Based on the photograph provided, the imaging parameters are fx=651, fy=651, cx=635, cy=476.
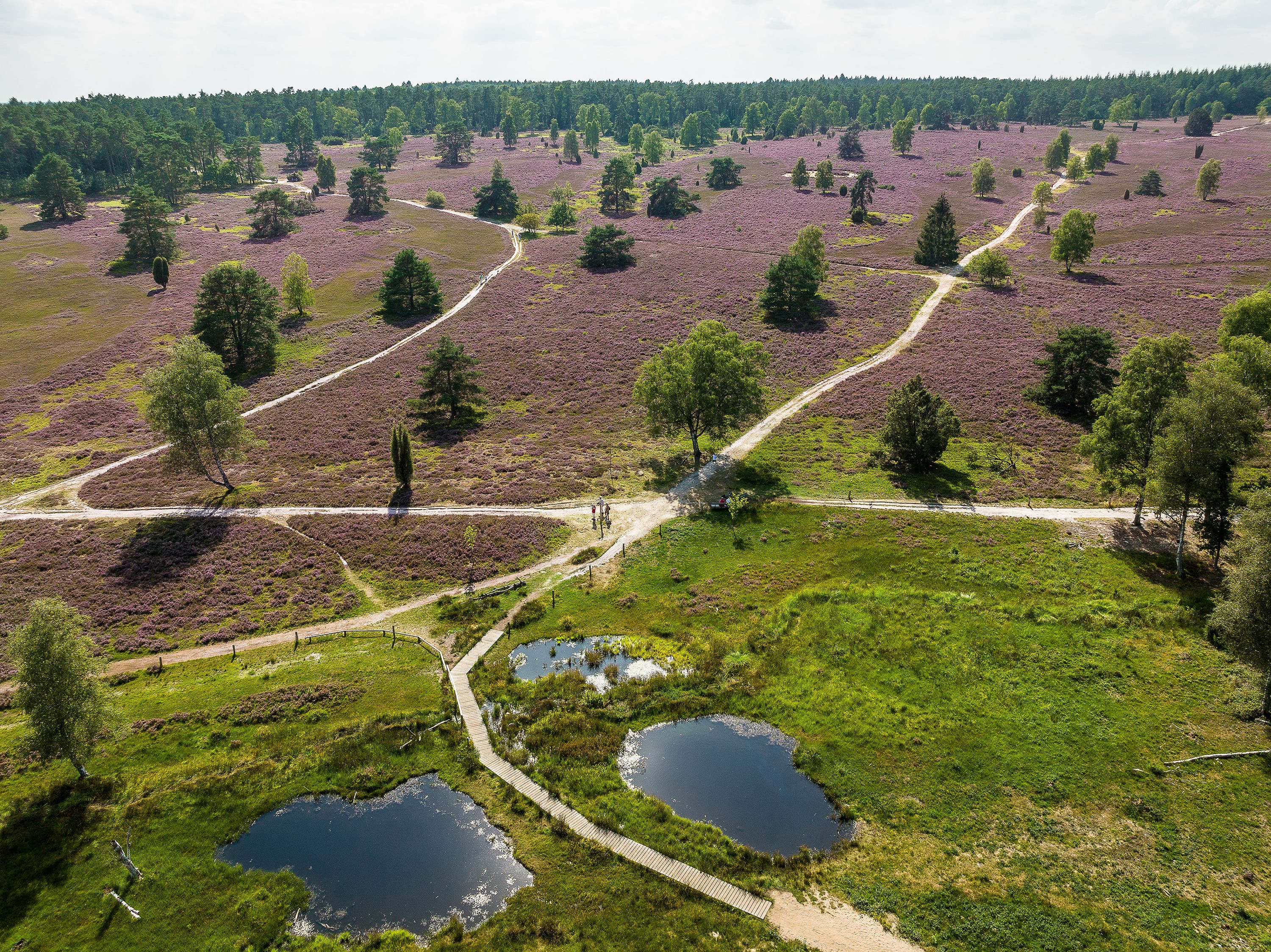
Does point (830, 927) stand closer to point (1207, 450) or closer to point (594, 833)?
point (594, 833)

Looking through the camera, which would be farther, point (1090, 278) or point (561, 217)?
point (561, 217)

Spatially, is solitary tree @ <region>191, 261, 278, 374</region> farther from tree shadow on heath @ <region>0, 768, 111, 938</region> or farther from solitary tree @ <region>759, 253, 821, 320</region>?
solitary tree @ <region>759, 253, 821, 320</region>

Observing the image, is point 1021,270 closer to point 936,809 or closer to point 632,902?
point 936,809

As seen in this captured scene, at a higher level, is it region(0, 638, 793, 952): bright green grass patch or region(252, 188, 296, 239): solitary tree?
region(252, 188, 296, 239): solitary tree

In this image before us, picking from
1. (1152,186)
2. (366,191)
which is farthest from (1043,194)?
(366,191)

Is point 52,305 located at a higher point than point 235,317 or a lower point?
higher

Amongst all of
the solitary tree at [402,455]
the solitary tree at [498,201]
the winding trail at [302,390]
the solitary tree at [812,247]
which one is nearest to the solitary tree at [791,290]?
the solitary tree at [812,247]

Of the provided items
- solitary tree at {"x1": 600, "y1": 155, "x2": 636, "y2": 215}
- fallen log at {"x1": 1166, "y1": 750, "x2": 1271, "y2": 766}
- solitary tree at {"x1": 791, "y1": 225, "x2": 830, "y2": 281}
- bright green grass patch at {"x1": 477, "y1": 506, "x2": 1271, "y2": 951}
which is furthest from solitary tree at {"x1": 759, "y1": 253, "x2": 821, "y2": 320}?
solitary tree at {"x1": 600, "y1": 155, "x2": 636, "y2": 215}
